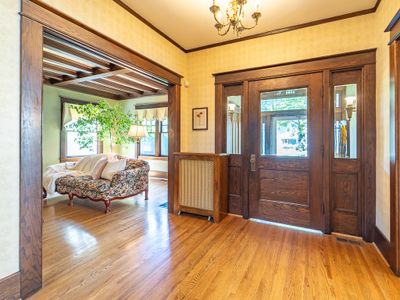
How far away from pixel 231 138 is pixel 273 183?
3.19 ft

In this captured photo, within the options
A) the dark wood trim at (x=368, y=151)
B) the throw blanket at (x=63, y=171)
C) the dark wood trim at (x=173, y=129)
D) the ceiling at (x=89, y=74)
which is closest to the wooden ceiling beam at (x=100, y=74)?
the ceiling at (x=89, y=74)

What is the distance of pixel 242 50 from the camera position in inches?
133

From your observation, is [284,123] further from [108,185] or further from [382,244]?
[108,185]

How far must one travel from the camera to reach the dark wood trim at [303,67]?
2637mm

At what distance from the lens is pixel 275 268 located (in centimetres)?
205

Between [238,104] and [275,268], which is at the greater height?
[238,104]

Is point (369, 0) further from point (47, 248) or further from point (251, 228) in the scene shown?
point (47, 248)

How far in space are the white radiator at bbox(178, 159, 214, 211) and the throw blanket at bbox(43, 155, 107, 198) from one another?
2269 mm

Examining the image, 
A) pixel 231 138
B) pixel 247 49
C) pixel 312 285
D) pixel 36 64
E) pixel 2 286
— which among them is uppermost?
pixel 247 49

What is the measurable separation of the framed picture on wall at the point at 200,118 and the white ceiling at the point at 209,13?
1188 mm

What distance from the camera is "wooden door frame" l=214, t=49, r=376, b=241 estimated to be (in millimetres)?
2580

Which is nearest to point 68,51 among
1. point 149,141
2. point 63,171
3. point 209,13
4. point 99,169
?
point 209,13

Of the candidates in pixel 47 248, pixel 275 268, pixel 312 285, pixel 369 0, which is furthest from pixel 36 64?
pixel 369 0

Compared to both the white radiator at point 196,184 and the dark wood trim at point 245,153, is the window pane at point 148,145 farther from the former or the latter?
the dark wood trim at point 245,153
